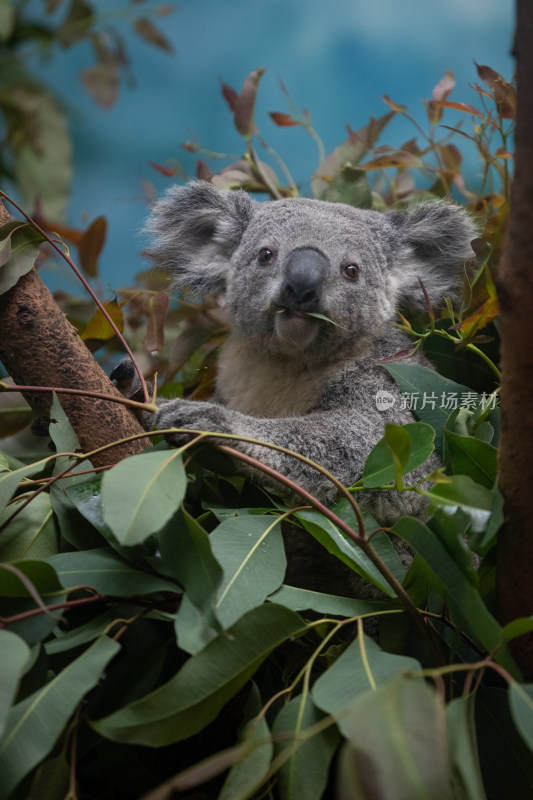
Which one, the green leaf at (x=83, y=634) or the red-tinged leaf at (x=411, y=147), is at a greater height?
the red-tinged leaf at (x=411, y=147)

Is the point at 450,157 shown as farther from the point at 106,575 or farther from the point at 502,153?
the point at 106,575

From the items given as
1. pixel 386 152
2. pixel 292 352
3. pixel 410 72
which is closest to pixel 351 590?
pixel 292 352

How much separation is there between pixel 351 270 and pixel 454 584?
88 cm

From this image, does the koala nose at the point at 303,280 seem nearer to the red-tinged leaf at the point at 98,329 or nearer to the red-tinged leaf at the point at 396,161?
the red-tinged leaf at the point at 98,329

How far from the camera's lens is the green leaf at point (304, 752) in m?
0.77

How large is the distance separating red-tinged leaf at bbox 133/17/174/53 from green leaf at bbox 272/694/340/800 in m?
3.17

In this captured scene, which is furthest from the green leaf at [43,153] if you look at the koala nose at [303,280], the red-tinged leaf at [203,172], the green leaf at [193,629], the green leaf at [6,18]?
the green leaf at [193,629]

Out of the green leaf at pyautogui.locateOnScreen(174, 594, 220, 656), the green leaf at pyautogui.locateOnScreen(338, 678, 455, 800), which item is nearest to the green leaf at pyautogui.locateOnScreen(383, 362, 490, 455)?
the green leaf at pyautogui.locateOnScreen(174, 594, 220, 656)

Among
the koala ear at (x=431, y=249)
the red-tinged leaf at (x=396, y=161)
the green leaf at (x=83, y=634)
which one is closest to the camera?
the green leaf at (x=83, y=634)

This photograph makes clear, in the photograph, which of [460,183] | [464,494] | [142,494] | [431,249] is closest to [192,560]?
[142,494]

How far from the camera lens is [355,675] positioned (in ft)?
2.67

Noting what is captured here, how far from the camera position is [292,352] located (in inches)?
62.2

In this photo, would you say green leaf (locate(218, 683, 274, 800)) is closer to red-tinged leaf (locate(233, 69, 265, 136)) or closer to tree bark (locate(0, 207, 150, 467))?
tree bark (locate(0, 207, 150, 467))

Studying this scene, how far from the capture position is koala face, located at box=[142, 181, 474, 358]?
149 cm
